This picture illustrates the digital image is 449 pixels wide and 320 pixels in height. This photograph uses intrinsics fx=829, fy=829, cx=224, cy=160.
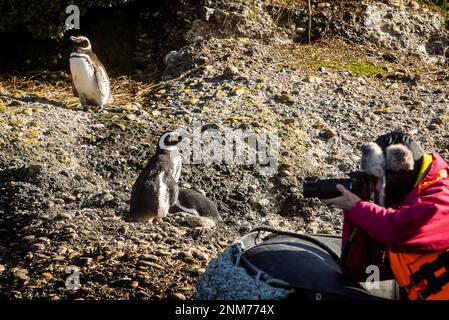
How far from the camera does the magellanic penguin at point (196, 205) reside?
190 inches

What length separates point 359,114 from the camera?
604cm

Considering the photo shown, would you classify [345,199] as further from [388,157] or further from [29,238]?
[29,238]

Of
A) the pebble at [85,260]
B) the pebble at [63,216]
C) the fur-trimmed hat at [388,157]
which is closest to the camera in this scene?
the fur-trimmed hat at [388,157]

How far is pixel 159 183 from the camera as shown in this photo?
16.4 ft

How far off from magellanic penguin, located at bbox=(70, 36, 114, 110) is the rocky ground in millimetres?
121

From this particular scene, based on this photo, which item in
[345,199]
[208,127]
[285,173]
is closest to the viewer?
[345,199]

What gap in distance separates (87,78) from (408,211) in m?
3.88

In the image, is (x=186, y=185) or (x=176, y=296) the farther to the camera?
(x=186, y=185)

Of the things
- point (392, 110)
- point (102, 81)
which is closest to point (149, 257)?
point (102, 81)

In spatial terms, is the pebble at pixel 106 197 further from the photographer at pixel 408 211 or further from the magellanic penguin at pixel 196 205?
the photographer at pixel 408 211

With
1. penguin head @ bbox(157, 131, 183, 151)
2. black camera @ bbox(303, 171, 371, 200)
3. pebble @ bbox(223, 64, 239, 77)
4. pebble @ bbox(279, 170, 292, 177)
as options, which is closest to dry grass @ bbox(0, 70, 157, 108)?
pebble @ bbox(223, 64, 239, 77)

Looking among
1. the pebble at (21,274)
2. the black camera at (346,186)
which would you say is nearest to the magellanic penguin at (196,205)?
the pebble at (21,274)

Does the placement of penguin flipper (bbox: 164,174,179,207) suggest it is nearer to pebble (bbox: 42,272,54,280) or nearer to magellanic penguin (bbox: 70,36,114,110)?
pebble (bbox: 42,272,54,280)
